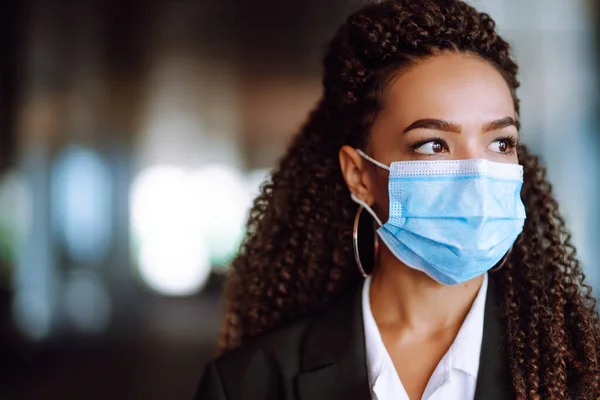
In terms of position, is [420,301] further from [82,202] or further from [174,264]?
[174,264]

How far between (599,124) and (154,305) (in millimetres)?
5414

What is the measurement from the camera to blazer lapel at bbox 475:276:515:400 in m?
1.67

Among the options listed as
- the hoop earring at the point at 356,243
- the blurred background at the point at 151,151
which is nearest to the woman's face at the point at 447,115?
the hoop earring at the point at 356,243

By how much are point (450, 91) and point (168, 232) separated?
7.61 m

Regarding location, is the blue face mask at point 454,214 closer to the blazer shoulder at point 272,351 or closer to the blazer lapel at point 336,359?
the blazer lapel at point 336,359

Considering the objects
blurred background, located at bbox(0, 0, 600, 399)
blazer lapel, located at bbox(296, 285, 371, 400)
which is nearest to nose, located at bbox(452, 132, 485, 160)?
blazer lapel, located at bbox(296, 285, 371, 400)

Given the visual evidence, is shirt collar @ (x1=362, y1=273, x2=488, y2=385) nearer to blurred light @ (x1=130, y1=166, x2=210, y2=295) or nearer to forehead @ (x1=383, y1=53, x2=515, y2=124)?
forehead @ (x1=383, y1=53, x2=515, y2=124)

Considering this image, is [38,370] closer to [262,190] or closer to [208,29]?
[208,29]

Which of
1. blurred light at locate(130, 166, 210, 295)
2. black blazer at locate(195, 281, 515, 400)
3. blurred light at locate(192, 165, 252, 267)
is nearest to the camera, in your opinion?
black blazer at locate(195, 281, 515, 400)

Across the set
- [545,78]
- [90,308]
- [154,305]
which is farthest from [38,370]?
[545,78]

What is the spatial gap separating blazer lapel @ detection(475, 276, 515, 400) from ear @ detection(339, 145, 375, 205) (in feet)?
1.39

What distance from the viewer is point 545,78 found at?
260 inches

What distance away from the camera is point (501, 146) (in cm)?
178

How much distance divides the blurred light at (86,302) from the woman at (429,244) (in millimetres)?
6372
